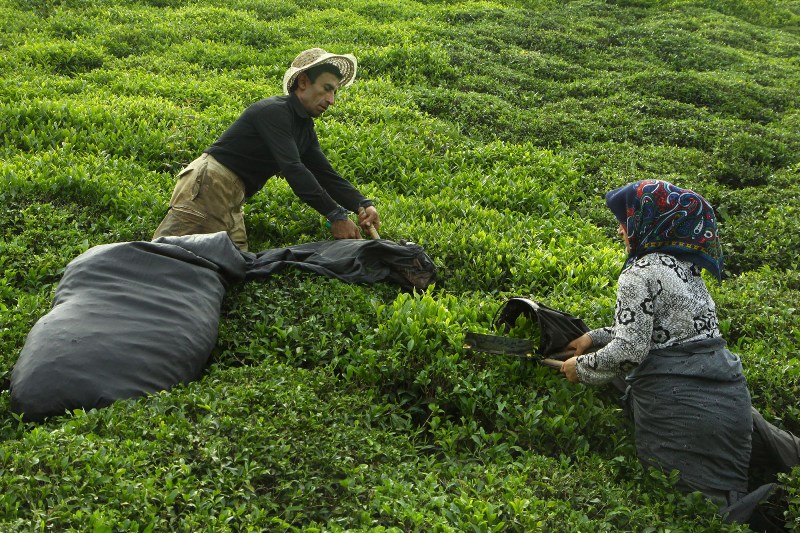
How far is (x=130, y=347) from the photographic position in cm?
424

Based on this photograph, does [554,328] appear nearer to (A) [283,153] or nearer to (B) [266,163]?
(A) [283,153]

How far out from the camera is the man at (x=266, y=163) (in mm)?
5805

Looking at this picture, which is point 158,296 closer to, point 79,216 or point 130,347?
point 130,347

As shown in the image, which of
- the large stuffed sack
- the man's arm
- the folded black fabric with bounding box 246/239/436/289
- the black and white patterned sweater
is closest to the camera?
the large stuffed sack

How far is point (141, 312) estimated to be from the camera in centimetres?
450

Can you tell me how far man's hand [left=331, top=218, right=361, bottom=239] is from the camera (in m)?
6.00

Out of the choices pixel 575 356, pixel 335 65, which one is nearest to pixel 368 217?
pixel 335 65

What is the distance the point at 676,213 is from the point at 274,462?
247cm

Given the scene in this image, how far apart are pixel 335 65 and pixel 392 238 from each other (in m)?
1.50

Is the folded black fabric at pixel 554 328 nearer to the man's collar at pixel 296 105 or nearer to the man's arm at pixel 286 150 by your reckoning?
the man's arm at pixel 286 150

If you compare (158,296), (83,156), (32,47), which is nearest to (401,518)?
(158,296)

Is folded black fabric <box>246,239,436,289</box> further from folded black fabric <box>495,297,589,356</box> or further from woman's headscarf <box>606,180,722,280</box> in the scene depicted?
woman's headscarf <box>606,180,722,280</box>

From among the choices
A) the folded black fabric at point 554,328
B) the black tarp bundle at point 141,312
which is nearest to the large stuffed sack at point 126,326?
the black tarp bundle at point 141,312

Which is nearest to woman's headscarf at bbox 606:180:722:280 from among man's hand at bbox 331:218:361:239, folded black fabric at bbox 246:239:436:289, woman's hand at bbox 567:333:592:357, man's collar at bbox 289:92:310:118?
woman's hand at bbox 567:333:592:357
